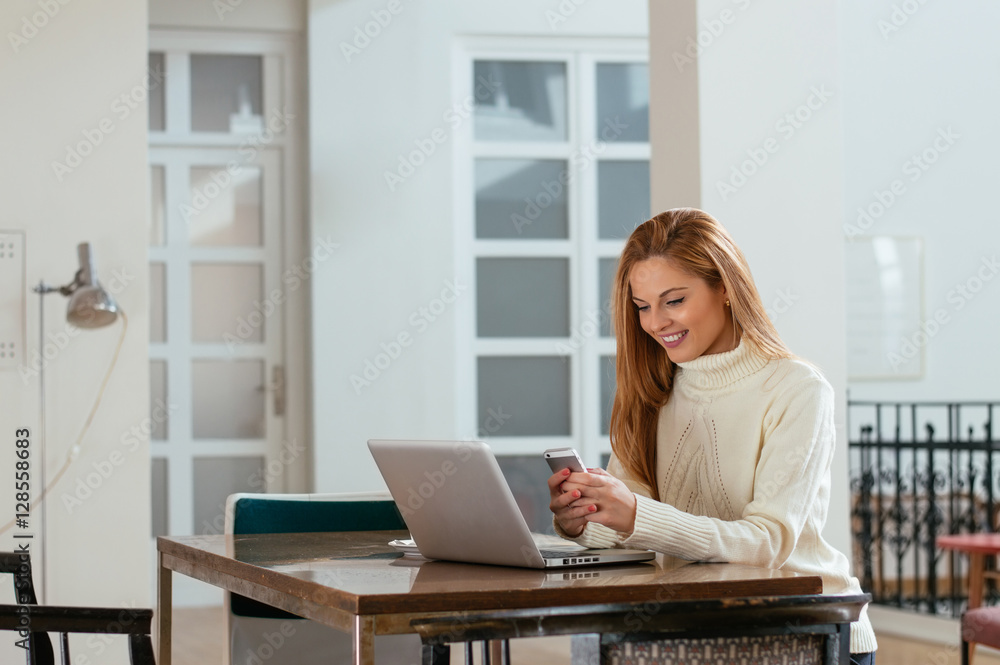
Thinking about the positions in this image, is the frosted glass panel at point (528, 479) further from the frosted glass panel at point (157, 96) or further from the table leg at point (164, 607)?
the table leg at point (164, 607)

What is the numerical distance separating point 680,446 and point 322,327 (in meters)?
3.83

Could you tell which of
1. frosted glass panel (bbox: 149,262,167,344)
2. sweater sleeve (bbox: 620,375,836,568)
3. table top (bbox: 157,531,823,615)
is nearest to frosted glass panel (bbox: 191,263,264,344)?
frosted glass panel (bbox: 149,262,167,344)

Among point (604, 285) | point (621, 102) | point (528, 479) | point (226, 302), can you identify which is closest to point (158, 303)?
point (226, 302)

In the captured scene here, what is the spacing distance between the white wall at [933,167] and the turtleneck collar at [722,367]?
5530 mm

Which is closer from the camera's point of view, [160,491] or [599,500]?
[599,500]

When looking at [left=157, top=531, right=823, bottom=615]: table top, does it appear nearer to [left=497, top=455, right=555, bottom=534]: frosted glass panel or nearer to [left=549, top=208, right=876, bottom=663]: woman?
[left=549, top=208, right=876, bottom=663]: woman

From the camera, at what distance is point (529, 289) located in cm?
594

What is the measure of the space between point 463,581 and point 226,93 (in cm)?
494

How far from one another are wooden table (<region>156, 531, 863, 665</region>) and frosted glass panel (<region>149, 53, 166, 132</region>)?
4.47 metres

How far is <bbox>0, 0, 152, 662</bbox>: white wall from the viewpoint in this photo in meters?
4.53

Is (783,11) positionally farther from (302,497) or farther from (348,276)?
(348,276)

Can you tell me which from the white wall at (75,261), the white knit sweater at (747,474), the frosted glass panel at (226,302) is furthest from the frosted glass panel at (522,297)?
the white knit sweater at (747,474)

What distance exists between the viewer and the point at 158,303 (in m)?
5.83

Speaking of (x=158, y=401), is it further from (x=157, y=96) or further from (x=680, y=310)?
(x=680, y=310)
